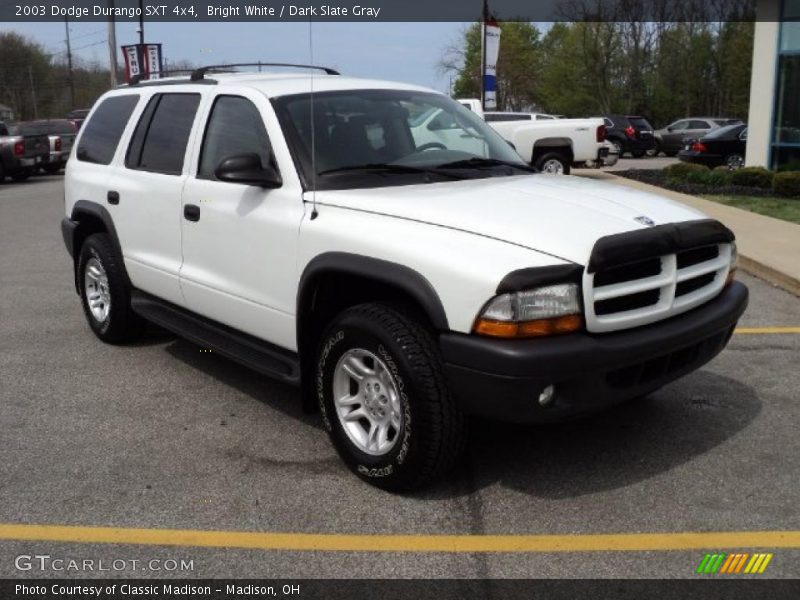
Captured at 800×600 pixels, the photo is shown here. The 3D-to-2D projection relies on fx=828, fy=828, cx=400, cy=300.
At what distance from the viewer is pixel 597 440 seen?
436 cm

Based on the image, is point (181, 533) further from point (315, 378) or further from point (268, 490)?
point (315, 378)

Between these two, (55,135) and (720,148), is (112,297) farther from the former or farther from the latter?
(55,135)

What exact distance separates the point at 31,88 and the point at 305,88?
7129 cm

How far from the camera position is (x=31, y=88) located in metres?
67.6

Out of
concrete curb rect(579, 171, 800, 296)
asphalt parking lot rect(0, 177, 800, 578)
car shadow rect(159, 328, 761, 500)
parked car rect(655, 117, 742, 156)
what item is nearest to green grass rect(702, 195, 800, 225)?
concrete curb rect(579, 171, 800, 296)

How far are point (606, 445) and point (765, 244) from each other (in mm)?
6586

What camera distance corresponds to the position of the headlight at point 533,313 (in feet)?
10.7

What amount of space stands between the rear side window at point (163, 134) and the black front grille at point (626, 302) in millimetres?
2790

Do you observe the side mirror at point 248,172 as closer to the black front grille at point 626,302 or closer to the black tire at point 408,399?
the black tire at point 408,399

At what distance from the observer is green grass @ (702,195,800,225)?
40.7 ft

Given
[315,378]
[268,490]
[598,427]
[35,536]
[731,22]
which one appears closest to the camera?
[35,536]

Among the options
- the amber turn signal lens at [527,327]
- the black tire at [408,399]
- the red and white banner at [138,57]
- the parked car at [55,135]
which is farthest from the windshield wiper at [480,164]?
the red and white banner at [138,57]
